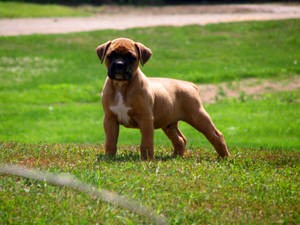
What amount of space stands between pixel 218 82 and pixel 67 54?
265 inches

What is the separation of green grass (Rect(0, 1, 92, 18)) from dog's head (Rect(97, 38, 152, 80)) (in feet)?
72.5

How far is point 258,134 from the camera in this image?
14.1 meters

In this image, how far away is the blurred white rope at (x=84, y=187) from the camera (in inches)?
219

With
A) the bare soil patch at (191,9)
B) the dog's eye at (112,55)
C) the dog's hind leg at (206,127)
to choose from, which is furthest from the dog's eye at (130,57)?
the bare soil patch at (191,9)

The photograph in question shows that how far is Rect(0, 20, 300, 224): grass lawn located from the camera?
19.1ft

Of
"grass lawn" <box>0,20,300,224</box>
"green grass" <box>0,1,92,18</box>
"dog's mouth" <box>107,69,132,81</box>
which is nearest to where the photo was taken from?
"grass lawn" <box>0,20,300,224</box>

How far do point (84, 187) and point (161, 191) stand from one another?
916mm

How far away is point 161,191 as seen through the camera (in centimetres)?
629

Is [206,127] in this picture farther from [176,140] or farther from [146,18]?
[146,18]

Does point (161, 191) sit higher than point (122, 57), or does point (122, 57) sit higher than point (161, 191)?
point (122, 57)

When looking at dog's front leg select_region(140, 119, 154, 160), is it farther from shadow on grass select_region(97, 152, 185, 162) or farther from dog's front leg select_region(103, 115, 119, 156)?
dog's front leg select_region(103, 115, 119, 156)

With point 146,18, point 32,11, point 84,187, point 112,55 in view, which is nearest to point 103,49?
point 112,55

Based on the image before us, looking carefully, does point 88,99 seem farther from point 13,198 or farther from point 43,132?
point 13,198

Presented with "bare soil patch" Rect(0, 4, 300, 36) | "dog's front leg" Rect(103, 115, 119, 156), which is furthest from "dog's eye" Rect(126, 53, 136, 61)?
"bare soil patch" Rect(0, 4, 300, 36)
